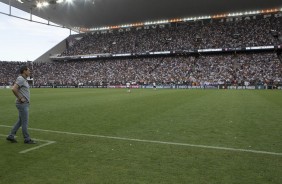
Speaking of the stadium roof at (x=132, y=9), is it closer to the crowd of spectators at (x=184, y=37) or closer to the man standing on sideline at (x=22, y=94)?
the crowd of spectators at (x=184, y=37)

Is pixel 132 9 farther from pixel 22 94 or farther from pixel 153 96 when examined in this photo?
pixel 22 94

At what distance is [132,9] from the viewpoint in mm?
56875

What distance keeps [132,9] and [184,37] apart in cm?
1494

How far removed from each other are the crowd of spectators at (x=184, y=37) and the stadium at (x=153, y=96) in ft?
0.89

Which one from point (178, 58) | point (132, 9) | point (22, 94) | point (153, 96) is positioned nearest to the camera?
point (22, 94)

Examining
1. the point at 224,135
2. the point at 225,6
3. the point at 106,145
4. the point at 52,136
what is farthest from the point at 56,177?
the point at 225,6

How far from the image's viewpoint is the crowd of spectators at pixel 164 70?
171ft

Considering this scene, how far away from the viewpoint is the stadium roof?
168 feet

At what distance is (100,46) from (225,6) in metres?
33.5

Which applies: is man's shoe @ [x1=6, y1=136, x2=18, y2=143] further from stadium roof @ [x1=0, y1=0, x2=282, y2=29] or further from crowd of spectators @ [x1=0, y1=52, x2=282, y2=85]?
crowd of spectators @ [x1=0, y1=52, x2=282, y2=85]

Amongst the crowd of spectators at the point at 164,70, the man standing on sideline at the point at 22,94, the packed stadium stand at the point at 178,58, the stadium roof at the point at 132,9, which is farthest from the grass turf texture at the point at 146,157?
the crowd of spectators at the point at 164,70

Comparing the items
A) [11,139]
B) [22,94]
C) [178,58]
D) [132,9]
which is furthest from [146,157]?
[178,58]

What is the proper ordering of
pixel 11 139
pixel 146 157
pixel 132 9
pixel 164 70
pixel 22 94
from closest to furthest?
pixel 146 157
pixel 22 94
pixel 11 139
pixel 132 9
pixel 164 70

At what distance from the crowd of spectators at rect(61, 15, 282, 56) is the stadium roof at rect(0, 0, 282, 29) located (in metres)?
4.39
